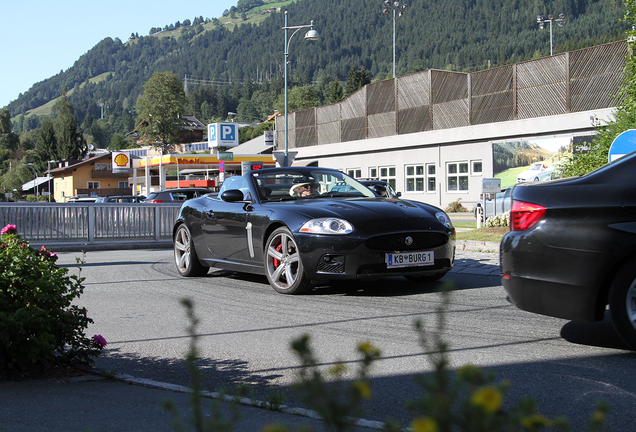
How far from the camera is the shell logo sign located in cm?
7881

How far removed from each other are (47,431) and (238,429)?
89 cm

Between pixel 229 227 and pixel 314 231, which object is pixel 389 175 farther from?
pixel 314 231

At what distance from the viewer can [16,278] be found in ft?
13.0

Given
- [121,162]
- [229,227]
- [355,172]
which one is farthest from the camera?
[121,162]

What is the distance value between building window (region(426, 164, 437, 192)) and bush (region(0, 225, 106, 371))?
1589 inches

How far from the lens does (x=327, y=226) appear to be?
22.8 feet

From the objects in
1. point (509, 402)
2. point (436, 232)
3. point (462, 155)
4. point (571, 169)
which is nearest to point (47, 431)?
point (509, 402)

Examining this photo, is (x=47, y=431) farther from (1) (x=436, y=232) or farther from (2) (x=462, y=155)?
(2) (x=462, y=155)

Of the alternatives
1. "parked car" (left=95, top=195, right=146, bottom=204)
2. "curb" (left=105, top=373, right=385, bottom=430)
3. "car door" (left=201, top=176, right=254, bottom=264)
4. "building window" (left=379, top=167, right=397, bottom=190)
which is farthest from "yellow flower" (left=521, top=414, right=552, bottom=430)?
"building window" (left=379, top=167, right=397, bottom=190)

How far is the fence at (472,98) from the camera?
1340 inches

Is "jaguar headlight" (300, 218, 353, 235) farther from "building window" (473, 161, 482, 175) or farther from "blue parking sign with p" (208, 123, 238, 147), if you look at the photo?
"blue parking sign with p" (208, 123, 238, 147)

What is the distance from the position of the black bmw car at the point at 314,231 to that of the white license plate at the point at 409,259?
Answer: 11mm

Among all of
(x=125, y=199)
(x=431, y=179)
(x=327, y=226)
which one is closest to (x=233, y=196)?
(x=327, y=226)

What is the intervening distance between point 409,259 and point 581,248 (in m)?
2.77
